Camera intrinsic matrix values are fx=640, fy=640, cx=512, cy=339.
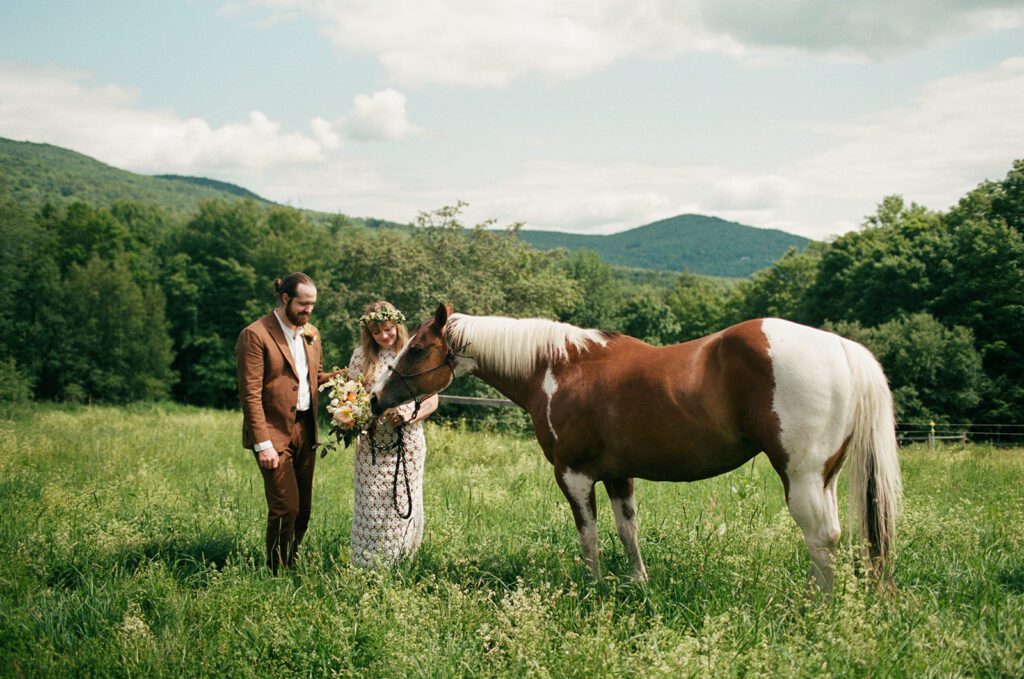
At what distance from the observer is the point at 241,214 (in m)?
49.4

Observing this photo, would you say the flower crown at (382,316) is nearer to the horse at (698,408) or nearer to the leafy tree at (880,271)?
the horse at (698,408)

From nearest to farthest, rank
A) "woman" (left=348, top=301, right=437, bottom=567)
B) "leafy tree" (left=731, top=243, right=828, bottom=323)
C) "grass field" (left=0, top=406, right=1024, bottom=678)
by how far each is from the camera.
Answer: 1. "grass field" (left=0, top=406, right=1024, bottom=678)
2. "woman" (left=348, top=301, right=437, bottom=567)
3. "leafy tree" (left=731, top=243, right=828, bottom=323)

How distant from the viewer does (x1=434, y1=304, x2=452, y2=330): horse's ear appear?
4617 millimetres

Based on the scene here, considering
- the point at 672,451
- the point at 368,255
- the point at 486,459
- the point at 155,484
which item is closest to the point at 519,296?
the point at 368,255

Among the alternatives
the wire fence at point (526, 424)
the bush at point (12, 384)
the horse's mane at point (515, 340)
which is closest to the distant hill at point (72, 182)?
the bush at point (12, 384)

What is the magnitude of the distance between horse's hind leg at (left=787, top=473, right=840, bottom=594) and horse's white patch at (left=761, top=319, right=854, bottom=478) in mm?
81

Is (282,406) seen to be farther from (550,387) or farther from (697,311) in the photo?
(697,311)

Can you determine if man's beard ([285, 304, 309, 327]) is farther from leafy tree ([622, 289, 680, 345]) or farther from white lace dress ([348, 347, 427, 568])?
leafy tree ([622, 289, 680, 345])

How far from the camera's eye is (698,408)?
396 cm

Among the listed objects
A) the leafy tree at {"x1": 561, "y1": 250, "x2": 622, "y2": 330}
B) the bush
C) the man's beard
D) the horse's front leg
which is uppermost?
the leafy tree at {"x1": 561, "y1": 250, "x2": 622, "y2": 330}

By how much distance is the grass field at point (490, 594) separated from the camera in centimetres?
308

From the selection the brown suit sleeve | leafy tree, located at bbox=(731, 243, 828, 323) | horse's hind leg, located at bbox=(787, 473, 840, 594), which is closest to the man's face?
the brown suit sleeve

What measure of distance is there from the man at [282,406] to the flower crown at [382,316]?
0.41 m

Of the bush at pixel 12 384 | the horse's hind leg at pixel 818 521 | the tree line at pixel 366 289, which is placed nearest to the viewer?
the horse's hind leg at pixel 818 521
